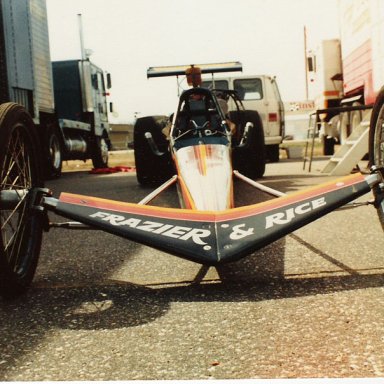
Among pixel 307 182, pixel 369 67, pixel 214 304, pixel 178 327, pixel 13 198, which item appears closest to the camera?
pixel 178 327

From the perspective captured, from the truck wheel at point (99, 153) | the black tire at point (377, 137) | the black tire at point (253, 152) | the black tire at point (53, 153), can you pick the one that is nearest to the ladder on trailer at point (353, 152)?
the black tire at point (253, 152)

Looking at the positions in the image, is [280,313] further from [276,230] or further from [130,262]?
[130,262]

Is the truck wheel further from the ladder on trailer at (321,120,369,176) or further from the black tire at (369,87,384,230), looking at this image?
the black tire at (369,87,384,230)

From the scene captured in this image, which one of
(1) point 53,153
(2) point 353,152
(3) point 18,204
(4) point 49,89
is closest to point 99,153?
(1) point 53,153

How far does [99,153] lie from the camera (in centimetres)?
1584

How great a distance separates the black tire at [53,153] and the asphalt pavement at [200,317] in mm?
8340

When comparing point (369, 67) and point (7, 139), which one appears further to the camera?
point (369, 67)

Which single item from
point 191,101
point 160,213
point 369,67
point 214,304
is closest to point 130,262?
point 160,213

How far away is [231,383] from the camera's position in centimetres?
155

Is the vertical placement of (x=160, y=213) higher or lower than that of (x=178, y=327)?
higher

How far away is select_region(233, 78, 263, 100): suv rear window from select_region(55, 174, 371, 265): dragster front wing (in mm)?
11571

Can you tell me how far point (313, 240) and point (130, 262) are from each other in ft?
3.98

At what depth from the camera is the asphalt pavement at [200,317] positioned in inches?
74.2

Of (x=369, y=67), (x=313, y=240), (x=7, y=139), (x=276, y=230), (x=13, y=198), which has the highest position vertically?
(x=369, y=67)
